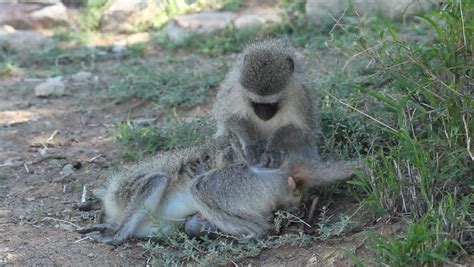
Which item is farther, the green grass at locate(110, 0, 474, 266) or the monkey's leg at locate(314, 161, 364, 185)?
the monkey's leg at locate(314, 161, 364, 185)

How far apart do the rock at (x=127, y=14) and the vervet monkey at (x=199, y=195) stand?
253 inches

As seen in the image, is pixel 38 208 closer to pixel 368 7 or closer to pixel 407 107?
pixel 407 107

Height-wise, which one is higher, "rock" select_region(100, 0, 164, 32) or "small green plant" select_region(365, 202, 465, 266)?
"small green plant" select_region(365, 202, 465, 266)

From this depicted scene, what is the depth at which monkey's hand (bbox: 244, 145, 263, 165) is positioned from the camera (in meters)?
5.23

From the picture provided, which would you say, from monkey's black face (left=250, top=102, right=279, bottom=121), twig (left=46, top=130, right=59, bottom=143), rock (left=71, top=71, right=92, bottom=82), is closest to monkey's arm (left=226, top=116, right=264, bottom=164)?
monkey's black face (left=250, top=102, right=279, bottom=121)

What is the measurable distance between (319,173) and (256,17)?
6035mm

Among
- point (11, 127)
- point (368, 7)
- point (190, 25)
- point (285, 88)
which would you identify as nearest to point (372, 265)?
point (285, 88)

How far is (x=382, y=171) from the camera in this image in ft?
14.1

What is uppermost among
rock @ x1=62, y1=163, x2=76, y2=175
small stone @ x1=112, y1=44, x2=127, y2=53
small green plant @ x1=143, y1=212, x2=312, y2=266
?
small green plant @ x1=143, y1=212, x2=312, y2=266

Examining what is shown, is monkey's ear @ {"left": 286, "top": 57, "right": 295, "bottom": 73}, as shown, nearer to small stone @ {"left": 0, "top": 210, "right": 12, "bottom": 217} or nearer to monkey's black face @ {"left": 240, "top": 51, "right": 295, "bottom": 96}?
monkey's black face @ {"left": 240, "top": 51, "right": 295, "bottom": 96}

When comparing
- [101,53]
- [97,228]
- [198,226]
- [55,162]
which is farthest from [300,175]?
[101,53]

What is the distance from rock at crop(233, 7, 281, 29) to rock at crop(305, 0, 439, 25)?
0.58 metres

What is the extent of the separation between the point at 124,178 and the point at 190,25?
220 inches

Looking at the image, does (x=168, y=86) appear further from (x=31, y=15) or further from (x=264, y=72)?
(x=31, y=15)
